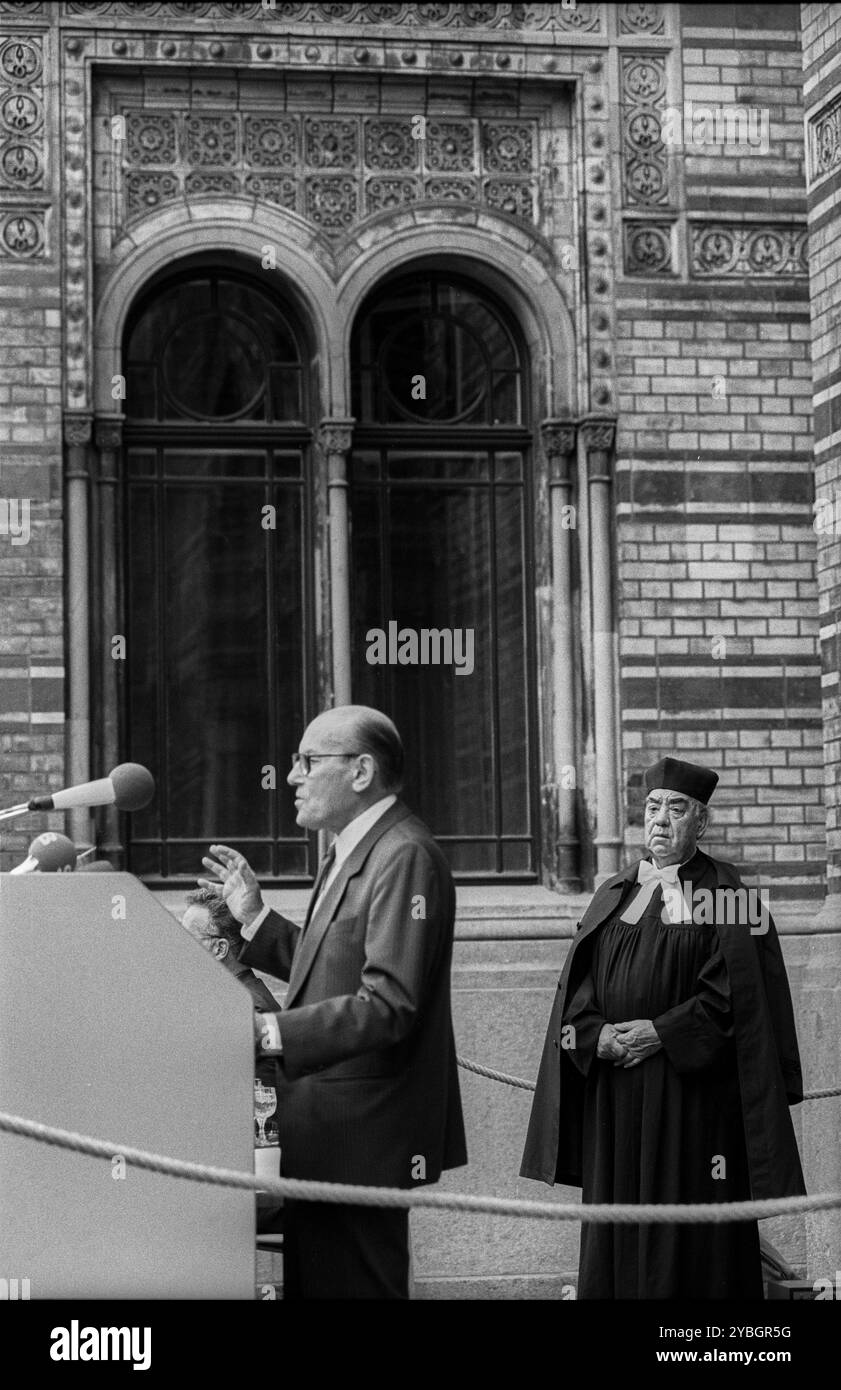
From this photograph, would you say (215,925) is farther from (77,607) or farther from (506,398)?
(506,398)

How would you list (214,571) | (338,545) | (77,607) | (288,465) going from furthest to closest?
(288,465) → (214,571) → (338,545) → (77,607)

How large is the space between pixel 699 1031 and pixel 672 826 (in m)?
0.69

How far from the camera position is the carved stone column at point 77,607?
32.4ft

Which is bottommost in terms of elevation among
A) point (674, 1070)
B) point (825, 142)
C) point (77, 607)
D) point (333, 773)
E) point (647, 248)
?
point (674, 1070)

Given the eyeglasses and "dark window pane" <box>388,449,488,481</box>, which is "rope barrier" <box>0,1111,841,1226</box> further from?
"dark window pane" <box>388,449,488,481</box>

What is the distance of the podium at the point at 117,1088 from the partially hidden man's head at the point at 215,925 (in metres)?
2.13

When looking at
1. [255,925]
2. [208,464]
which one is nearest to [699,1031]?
[255,925]

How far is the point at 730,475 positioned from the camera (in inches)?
413

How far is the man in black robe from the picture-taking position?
21.4 feet

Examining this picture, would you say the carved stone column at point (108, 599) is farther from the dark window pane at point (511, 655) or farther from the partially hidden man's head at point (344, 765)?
the partially hidden man's head at point (344, 765)

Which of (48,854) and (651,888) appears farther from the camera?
(651,888)

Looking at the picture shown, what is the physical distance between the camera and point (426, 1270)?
962cm

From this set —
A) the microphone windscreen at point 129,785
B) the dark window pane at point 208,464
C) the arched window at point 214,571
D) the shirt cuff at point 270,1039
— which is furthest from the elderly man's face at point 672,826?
the dark window pane at point 208,464
